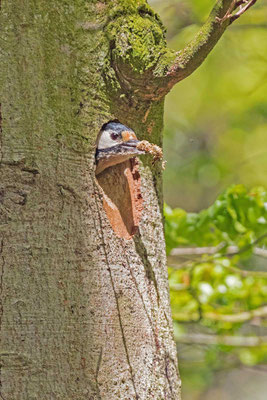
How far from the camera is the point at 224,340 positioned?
3701 mm

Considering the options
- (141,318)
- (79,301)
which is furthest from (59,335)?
(141,318)

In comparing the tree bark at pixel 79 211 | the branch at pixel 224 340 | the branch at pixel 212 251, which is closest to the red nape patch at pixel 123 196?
the tree bark at pixel 79 211

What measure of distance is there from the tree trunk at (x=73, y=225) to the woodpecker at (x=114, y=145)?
0.03 m

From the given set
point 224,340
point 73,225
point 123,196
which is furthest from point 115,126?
point 224,340

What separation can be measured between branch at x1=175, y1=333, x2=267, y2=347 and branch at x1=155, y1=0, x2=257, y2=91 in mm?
2635

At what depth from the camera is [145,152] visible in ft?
4.42

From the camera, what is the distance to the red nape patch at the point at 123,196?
130cm

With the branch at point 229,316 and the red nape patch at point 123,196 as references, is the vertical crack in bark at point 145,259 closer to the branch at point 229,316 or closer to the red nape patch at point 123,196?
the red nape patch at point 123,196

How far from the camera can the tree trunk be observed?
1.12 m

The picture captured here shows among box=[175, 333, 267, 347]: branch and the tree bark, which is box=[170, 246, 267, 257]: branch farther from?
the tree bark

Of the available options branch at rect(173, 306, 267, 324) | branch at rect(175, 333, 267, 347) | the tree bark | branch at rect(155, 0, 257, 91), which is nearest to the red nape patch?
the tree bark

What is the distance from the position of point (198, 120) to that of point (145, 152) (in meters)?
3.89

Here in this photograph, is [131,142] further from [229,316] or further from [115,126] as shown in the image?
[229,316]

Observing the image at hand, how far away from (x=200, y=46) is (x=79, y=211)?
46 centimetres
